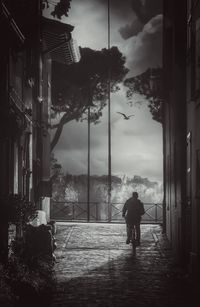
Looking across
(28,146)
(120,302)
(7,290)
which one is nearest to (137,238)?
(28,146)

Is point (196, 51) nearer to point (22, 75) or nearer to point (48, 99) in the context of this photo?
point (22, 75)

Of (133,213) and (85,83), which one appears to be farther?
(85,83)

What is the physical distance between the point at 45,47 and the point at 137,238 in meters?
9.78

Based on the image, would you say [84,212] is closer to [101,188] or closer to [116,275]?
[101,188]

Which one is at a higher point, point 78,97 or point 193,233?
point 78,97

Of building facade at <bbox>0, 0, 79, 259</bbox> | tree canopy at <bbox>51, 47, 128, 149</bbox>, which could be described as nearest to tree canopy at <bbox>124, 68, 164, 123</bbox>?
tree canopy at <bbox>51, 47, 128, 149</bbox>

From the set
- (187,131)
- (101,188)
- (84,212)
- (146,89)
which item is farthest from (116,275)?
(101,188)

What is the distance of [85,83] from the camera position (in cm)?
4141

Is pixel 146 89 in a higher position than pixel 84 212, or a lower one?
higher

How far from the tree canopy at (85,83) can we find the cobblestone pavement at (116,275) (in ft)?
53.1

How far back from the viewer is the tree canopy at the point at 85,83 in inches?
1586

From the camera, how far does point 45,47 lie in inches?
1092

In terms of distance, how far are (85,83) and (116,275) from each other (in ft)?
88.5

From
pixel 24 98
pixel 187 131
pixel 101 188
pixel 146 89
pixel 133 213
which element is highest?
pixel 146 89
